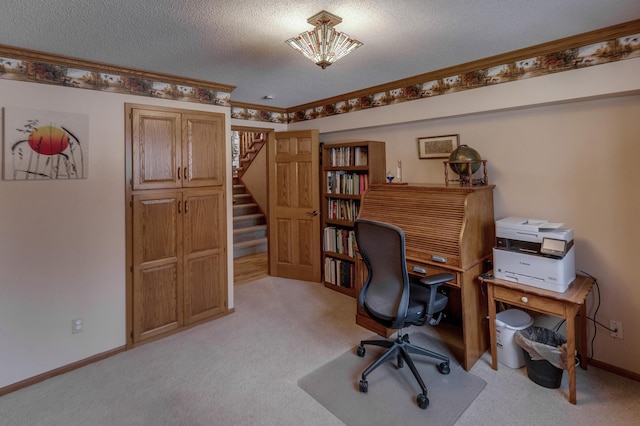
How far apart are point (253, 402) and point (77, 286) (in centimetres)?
169

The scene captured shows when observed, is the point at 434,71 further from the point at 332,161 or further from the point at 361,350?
the point at 361,350

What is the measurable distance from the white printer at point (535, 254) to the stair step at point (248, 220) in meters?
4.63

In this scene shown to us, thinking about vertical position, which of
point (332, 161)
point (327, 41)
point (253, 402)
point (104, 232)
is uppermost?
point (327, 41)

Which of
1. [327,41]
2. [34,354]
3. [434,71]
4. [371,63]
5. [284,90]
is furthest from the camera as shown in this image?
[284,90]

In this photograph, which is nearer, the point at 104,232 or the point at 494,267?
the point at 494,267

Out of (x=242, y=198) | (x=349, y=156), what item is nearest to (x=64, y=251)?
(x=349, y=156)

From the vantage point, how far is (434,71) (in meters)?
2.92

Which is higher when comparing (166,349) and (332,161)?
(332,161)

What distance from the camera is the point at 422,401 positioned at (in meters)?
1.98

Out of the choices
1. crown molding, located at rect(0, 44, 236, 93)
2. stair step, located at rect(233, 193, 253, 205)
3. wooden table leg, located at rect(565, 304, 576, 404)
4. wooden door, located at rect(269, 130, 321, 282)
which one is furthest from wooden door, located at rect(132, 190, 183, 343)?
stair step, located at rect(233, 193, 253, 205)

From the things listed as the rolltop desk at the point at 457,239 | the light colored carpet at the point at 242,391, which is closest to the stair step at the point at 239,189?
the light colored carpet at the point at 242,391

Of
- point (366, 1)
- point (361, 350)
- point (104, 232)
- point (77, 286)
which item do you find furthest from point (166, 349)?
point (366, 1)

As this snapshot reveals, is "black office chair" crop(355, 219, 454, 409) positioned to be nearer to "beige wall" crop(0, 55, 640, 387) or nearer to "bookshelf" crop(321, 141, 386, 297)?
"beige wall" crop(0, 55, 640, 387)

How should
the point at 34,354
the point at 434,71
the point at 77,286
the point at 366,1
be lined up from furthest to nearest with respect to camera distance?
the point at 434,71, the point at 77,286, the point at 34,354, the point at 366,1
